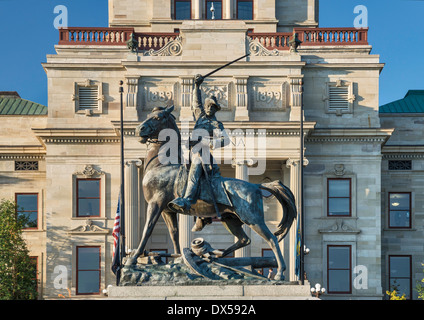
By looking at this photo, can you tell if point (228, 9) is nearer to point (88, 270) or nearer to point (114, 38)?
point (114, 38)

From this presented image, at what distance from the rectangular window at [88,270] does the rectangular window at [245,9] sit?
17.1m

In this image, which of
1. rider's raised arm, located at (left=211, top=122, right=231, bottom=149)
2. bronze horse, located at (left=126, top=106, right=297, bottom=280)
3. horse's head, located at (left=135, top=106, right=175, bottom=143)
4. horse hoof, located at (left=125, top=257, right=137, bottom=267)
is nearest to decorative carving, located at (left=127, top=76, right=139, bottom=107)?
horse's head, located at (left=135, top=106, right=175, bottom=143)

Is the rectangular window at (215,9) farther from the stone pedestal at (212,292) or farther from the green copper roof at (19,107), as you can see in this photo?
the stone pedestal at (212,292)

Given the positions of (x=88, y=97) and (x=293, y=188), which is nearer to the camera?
(x=293, y=188)

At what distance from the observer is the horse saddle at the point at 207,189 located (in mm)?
24172

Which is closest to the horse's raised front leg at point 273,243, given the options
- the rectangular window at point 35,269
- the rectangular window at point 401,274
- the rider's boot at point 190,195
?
the rider's boot at point 190,195

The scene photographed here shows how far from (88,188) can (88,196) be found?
1.32 feet

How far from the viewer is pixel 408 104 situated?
5638cm

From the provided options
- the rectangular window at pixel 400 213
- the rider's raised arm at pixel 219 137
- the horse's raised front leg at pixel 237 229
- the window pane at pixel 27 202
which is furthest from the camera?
the rectangular window at pixel 400 213

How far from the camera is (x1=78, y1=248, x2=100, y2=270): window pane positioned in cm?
4931

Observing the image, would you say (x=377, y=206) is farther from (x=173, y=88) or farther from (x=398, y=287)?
(x=173, y=88)

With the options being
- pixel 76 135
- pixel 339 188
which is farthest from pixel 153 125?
pixel 339 188

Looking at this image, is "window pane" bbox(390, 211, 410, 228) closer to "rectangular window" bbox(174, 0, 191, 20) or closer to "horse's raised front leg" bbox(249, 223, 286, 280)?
"rectangular window" bbox(174, 0, 191, 20)

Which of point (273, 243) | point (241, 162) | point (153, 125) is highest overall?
point (153, 125)
